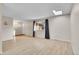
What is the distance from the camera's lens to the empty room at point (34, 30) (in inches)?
85.9

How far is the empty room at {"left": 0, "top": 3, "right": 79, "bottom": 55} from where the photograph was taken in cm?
218

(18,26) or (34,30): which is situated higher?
(18,26)

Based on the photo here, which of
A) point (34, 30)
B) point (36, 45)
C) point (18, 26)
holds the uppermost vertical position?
point (18, 26)

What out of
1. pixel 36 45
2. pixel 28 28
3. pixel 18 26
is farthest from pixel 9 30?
pixel 36 45

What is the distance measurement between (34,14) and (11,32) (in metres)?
0.73

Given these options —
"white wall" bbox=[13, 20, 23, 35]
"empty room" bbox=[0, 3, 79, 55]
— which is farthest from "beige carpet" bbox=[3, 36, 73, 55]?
"white wall" bbox=[13, 20, 23, 35]

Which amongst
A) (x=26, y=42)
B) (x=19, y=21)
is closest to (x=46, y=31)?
(x=26, y=42)

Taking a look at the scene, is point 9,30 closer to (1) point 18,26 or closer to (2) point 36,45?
(1) point 18,26

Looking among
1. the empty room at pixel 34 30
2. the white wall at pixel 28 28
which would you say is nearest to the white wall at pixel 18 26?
the empty room at pixel 34 30

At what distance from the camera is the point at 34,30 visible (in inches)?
114

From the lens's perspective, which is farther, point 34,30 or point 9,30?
point 34,30

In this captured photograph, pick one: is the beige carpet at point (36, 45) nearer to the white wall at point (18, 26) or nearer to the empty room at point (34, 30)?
the empty room at point (34, 30)

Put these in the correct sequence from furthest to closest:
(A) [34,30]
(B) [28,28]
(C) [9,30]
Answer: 1. (A) [34,30]
2. (B) [28,28]
3. (C) [9,30]
